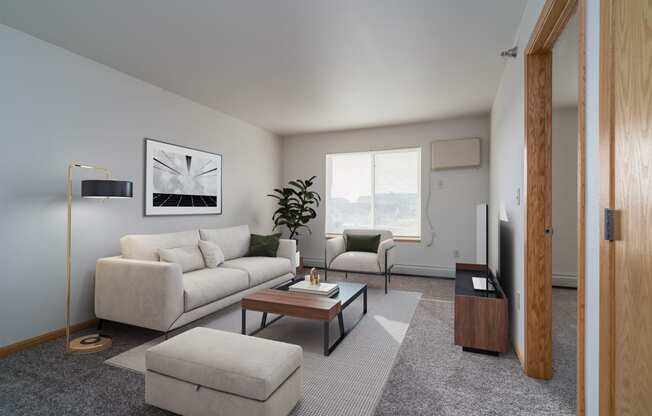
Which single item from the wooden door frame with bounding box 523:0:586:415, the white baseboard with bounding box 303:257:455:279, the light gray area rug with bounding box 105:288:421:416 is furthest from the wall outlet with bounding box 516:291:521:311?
the white baseboard with bounding box 303:257:455:279

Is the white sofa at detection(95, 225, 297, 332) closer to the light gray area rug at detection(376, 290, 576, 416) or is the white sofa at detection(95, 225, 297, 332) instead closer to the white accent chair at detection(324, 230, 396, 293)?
the white accent chair at detection(324, 230, 396, 293)

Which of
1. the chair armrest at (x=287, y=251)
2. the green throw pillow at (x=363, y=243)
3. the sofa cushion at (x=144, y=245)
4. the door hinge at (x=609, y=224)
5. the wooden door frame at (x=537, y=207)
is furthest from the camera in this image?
the green throw pillow at (x=363, y=243)

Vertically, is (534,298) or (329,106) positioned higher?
(329,106)

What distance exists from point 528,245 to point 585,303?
898 mm

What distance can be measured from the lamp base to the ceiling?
2.55m

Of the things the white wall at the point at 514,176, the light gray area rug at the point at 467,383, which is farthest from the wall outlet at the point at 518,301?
the light gray area rug at the point at 467,383

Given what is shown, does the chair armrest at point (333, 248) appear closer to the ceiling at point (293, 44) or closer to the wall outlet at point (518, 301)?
the ceiling at point (293, 44)

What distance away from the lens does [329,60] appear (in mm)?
3062

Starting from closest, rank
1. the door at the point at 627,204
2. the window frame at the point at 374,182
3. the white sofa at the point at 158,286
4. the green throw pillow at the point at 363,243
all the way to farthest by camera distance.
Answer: the door at the point at 627,204
the white sofa at the point at 158,286
the green throw pillow at the point at 363,243
the window frame at the point at 374,182

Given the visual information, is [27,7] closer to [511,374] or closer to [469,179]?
[511,374]

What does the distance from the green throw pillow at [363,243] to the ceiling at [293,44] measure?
2014 mm

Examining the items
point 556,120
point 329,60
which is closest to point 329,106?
point 329,60

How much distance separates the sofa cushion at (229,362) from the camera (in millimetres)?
1511

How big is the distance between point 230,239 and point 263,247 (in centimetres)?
46
